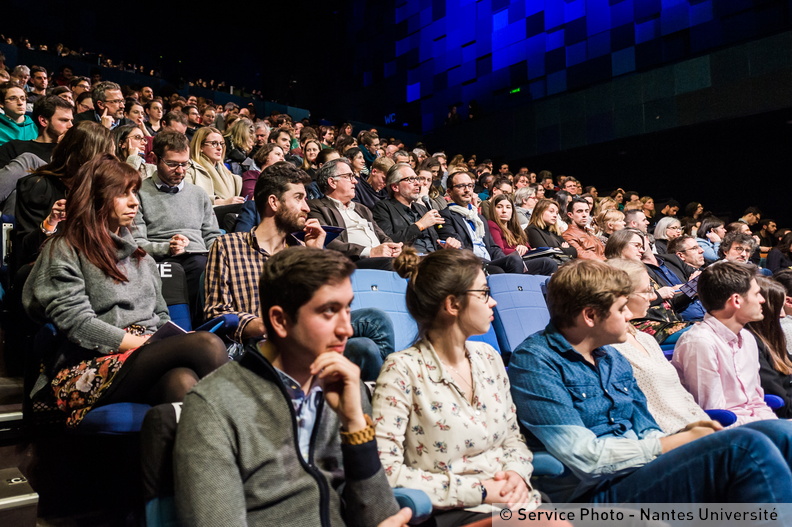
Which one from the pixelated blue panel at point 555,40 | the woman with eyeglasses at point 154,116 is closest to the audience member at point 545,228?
the woman with eyeglasses at point 154,116

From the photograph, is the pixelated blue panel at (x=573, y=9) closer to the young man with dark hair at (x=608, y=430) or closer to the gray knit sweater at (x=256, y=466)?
the young man with dark hair at (x=608, y=430)

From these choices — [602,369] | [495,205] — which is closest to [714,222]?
[495,205]

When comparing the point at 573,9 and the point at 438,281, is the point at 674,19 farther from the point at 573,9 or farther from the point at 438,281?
the point at 438,281

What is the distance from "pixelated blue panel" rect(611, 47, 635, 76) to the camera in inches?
346

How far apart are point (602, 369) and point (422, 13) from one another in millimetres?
11344

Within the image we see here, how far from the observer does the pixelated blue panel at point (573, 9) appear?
952 cm

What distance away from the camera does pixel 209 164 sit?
3.80m

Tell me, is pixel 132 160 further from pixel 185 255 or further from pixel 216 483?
pixel 216 483

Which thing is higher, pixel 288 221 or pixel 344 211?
pixel 344 211

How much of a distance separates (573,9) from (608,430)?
929 centimetres

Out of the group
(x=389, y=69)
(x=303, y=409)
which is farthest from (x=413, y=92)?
(x=303, y=409)

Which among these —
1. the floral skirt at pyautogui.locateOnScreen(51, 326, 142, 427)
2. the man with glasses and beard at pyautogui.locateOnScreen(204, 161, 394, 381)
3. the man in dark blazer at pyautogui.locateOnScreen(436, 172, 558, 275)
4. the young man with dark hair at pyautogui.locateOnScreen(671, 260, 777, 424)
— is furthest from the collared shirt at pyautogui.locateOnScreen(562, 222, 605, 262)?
the floral skirt at pyautogui.locateOnScreen(51, 326, 142, 427)

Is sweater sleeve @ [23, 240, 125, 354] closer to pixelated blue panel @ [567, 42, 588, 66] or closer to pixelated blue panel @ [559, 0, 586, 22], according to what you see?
pixelated blue panel @ [567, 42, 588, 66]

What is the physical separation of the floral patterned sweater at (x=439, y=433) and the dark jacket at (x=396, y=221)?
7.17ft
